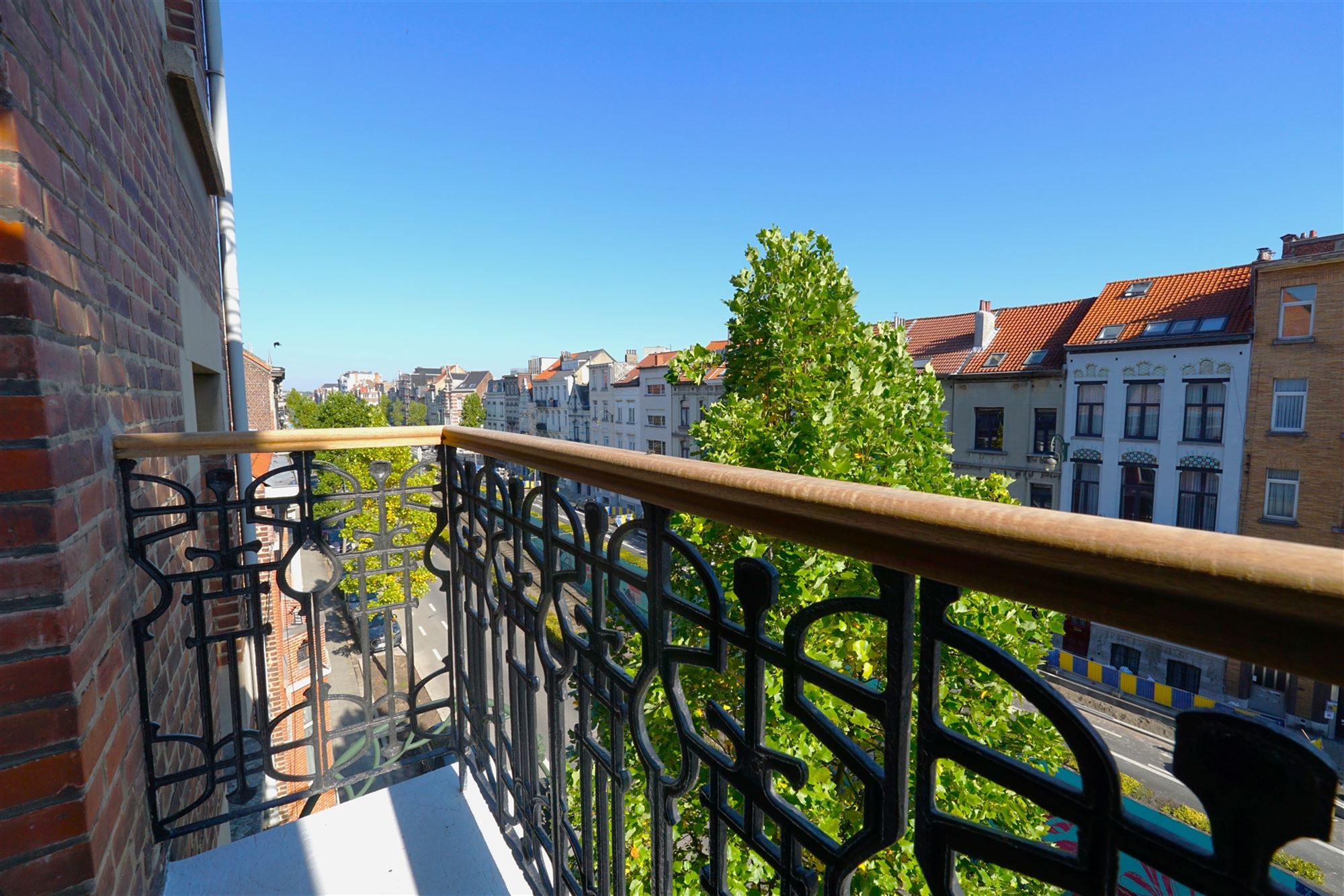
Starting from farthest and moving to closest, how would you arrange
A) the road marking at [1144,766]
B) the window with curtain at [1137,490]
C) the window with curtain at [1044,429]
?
the window with curtain at [1044,429], the window with curtain at [1137,490], the road marking at [1144,766]

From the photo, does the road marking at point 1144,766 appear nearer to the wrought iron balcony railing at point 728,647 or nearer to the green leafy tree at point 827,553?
the green leafy tree at point 827,553

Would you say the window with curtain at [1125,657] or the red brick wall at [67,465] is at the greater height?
the red brick wall at [67,465]

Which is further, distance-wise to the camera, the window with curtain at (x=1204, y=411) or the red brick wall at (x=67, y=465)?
the window with curtain at (x=1204, y=411)

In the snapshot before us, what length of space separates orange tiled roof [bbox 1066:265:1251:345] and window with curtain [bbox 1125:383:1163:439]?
116 centimetres

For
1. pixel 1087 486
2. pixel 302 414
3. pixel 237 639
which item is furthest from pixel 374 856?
pixel 302 414

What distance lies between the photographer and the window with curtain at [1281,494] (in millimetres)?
12634

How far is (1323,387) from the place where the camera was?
12.2 m

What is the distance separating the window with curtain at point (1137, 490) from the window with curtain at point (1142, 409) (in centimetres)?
72

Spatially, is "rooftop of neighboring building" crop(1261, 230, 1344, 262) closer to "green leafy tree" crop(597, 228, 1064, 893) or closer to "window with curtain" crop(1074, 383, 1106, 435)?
"window with curtain" crop(1074, 383, 1106, 435)

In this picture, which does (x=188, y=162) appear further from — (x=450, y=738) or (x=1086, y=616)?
(x=1086, y=616)

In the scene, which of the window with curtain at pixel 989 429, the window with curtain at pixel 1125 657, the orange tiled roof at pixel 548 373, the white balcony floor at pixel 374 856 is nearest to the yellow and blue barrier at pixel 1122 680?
the window with curtain at pixel 1125 657

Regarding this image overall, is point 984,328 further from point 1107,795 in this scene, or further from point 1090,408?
point 1107,795

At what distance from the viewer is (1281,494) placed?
1284 centimetres

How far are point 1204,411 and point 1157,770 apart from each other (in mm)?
7448
